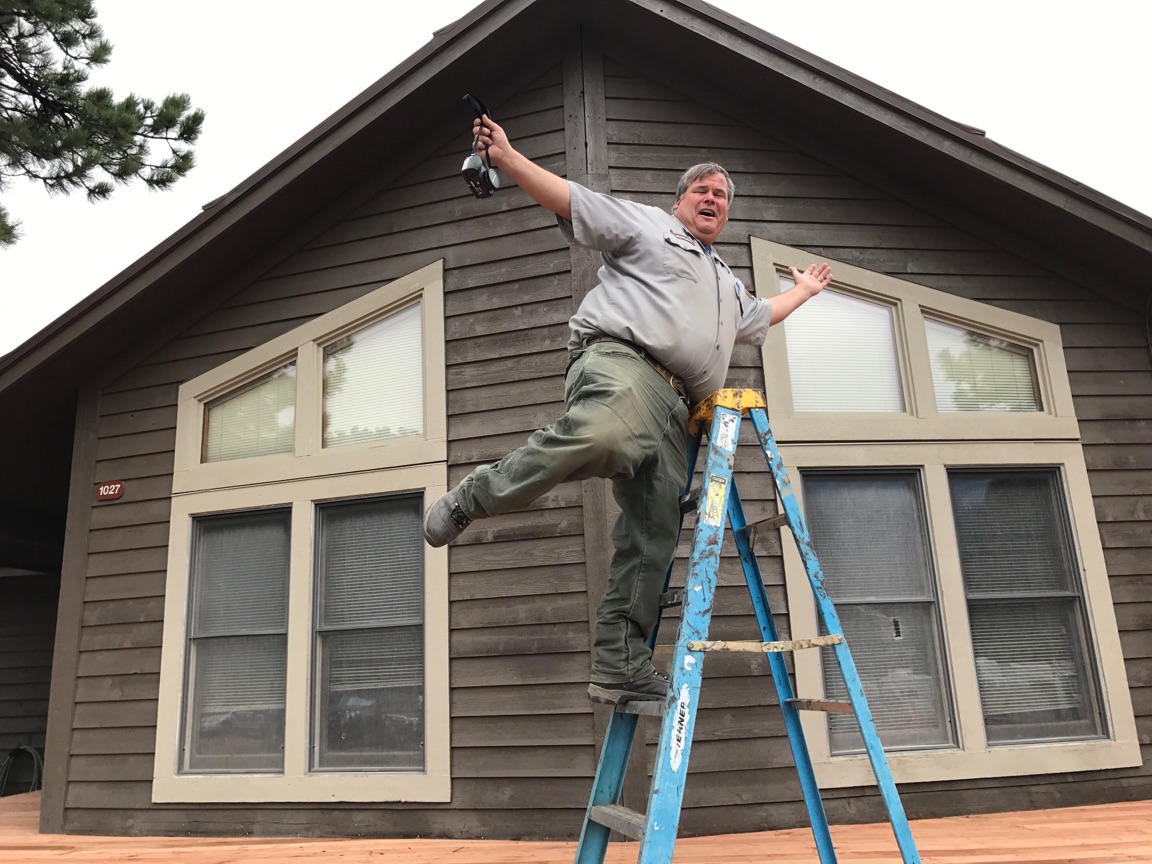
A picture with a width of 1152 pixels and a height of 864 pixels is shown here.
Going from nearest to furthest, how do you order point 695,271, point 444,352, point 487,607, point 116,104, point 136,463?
point 695,271 → point 487,607 → point 444,352 → point 136,463 → point 116,104

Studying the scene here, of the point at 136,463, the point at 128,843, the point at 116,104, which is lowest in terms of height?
the point at 128,843

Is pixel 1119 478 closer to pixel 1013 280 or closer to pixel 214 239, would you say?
pixel 1013 280

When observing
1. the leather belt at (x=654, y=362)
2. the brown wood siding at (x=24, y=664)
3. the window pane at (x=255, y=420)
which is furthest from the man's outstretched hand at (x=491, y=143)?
the brown wood siding at (x=24, y=664)

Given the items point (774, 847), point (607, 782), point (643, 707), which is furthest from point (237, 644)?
point (643, 707)

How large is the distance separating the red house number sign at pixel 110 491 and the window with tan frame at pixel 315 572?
1.21 feet

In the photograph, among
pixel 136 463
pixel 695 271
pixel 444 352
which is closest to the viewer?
pixel 695 271

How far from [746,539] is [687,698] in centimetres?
60

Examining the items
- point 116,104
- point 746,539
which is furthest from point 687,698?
point 116,104

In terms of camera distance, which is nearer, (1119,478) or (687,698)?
(687,698)

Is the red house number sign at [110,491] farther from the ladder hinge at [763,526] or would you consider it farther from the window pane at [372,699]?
the ladder hinge at [763,526]

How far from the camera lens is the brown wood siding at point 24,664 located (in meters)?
8.32

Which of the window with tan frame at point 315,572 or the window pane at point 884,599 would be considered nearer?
the window pane at point 884,599

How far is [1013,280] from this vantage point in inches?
181

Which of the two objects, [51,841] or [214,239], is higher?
[214,239]
